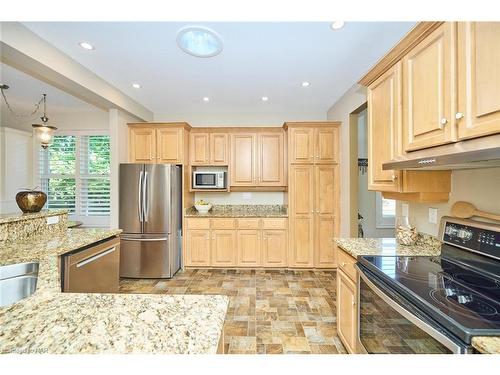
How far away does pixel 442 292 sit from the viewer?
105 centimetres

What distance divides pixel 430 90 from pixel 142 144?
3.69 metres

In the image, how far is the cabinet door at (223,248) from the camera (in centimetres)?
367

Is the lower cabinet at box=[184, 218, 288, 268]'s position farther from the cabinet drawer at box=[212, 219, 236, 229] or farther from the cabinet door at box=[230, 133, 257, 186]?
the cabinet door at box=[230, 133, 257, 186]

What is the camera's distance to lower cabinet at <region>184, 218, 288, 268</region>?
3.65m

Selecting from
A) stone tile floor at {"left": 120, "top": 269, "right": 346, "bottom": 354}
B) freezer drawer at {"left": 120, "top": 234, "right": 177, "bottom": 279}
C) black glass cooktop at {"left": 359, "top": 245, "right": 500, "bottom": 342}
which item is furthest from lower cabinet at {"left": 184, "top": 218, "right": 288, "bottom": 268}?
black glass cooktop at {"left": 359, "top": 245, "right": 500, "bottom": 342}

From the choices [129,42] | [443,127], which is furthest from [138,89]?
[443,127]

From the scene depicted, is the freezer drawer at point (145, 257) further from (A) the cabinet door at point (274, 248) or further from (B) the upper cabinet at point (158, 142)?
(A) the cabinet door at point (274, 248)

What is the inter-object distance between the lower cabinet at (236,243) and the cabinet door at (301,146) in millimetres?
1024

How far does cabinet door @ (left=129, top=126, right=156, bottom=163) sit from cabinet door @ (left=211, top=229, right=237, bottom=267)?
1.63 metres

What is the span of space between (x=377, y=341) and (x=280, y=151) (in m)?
3.01

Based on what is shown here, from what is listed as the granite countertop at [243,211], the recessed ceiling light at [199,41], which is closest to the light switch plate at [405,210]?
the granite countertop at [243,211]

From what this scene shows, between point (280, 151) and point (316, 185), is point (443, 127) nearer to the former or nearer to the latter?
point (316, 185)
